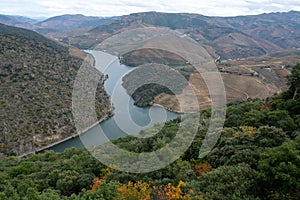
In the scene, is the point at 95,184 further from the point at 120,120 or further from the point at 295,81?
the point at 120,120

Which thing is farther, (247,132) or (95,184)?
(247,132)

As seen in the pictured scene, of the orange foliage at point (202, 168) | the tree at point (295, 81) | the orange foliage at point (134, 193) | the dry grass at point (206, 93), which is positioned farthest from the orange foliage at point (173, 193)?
the dry grass at point (206, 93)

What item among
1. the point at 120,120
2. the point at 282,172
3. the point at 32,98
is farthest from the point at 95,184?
the point at 120,120

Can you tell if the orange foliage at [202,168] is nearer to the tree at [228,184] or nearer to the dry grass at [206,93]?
the tree at [228,184]

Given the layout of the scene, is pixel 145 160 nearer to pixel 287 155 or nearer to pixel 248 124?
pixel 287 155

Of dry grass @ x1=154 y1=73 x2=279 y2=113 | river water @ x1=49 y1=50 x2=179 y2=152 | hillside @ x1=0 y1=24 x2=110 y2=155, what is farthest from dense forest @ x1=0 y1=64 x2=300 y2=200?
dry grass @ x1=154 y1=73 x2=279 y2=113

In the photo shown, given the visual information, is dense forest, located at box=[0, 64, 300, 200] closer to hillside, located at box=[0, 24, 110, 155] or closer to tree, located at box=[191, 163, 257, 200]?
tree, located at box=[191, 163, 257, 200]
